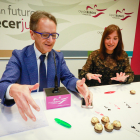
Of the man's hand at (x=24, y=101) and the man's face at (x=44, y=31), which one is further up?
the man's face at (x=44, y=31)

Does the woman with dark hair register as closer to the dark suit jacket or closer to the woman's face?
the woman's face

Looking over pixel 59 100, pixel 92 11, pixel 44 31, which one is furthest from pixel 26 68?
pixel 92 11

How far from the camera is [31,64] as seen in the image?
1.11m

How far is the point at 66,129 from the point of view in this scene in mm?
624

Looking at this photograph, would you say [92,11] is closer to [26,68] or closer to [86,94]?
[26,68]

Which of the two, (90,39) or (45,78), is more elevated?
(90,39)

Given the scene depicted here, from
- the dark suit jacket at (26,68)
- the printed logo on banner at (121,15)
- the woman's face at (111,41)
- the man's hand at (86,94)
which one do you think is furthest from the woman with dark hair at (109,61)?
the printed logo on banner at (121,15)

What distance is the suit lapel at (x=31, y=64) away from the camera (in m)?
1.10

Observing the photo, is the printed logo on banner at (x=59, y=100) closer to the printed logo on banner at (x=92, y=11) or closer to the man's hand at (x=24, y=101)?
the man's hand at (x=24, y=101)

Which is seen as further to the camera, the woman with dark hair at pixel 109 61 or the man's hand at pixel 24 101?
the woman with dark hair at pixel 109 61

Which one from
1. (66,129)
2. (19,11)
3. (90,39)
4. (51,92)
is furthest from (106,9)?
(66,129)

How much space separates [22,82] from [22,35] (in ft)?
5.05

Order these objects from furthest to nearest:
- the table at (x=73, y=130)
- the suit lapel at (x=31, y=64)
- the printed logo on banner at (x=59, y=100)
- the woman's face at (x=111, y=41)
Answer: the woman's face at (x=111, y=41) < the suit lapel at (x=31, y=64) < the printed logo on banner at (x=59, y=100) < the table at (x=73, y=130)

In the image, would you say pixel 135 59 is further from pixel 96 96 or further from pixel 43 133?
pixel 43 133
